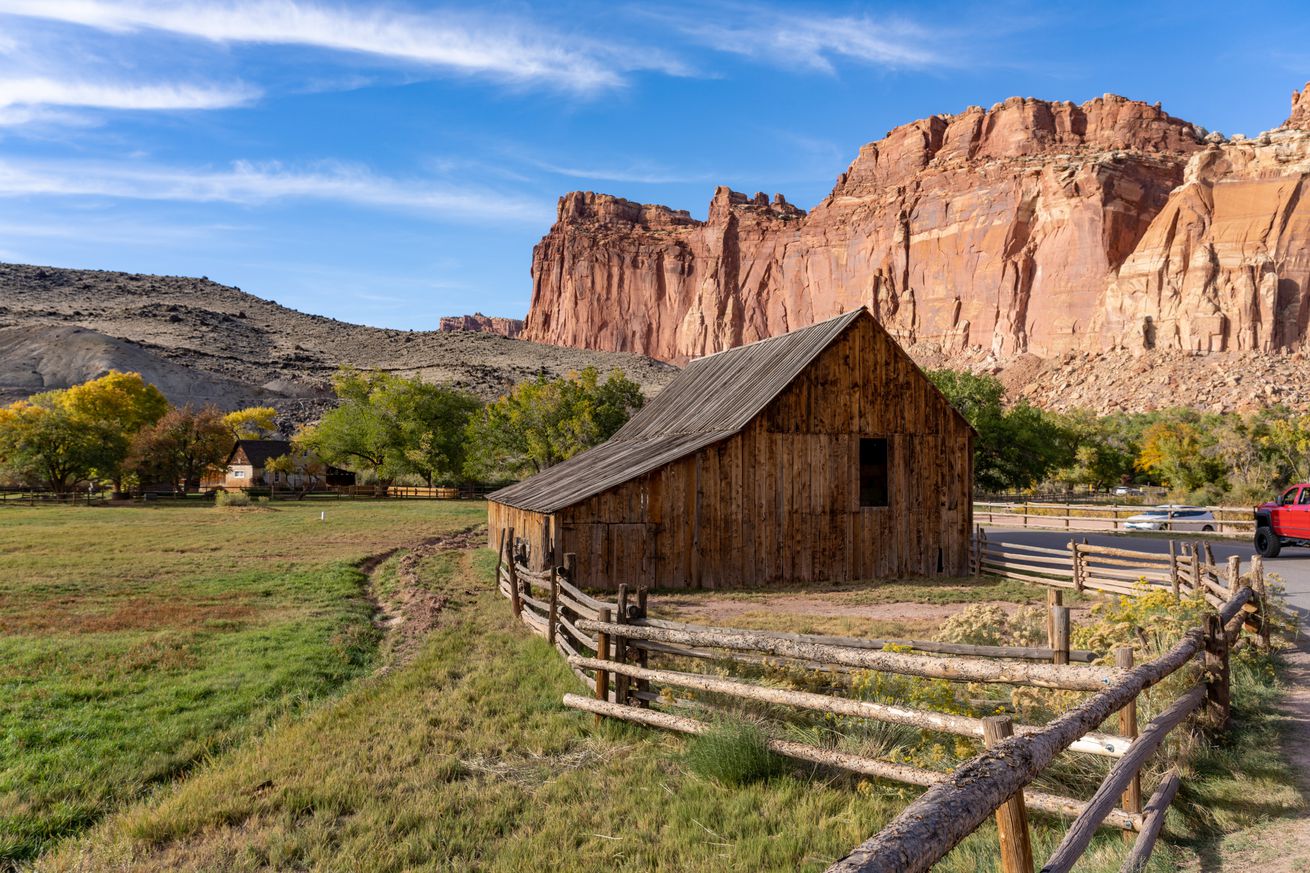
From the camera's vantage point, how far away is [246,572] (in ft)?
65.7

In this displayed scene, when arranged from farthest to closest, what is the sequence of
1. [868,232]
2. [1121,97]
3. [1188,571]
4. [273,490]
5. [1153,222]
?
[868,232], [1121,97], [1153,222], [273,490], [1188,571]

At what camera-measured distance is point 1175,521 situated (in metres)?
29.7

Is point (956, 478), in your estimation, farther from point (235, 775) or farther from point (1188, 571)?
point (235, 775)

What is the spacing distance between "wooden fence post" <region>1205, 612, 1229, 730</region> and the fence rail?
87.1ft

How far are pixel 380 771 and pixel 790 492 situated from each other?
1375 cm

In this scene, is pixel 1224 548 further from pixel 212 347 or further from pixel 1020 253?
pixel 212 347

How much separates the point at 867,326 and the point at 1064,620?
14.1m

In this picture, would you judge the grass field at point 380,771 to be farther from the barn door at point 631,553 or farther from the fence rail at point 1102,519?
the fence rail at point 1102,519

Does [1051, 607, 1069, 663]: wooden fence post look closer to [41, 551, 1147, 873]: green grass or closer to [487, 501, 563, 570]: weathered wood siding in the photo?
[41, 551, 1147, 873]: green grass

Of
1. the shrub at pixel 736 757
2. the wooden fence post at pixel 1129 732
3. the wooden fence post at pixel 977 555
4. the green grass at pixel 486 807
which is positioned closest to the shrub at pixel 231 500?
the wooden fence post at pixel 977 555

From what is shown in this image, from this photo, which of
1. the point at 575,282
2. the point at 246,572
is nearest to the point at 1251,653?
the point at 246,572

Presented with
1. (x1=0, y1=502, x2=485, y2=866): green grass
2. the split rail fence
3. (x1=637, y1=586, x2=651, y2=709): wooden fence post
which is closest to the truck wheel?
the split rail fence

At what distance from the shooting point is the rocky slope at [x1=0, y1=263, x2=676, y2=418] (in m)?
91.6

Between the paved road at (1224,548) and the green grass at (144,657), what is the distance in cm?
1451
